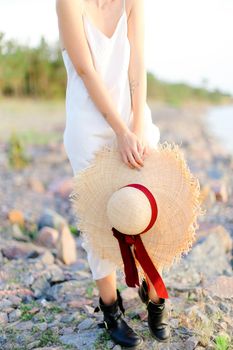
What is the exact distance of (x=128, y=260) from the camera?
274 cm

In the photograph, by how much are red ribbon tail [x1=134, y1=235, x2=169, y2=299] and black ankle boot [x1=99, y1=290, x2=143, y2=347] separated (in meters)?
0.26

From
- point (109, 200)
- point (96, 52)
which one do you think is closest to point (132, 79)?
point (96, 52)

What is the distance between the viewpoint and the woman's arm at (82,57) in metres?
2.71

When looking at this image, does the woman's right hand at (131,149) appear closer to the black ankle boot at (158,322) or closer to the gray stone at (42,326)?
the black ankle boot at (158,322)

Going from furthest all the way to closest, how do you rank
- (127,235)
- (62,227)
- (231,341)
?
(62,227) < (231,341) < (127,235)

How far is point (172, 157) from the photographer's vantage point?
2.72m

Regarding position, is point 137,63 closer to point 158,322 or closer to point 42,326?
point 158,322

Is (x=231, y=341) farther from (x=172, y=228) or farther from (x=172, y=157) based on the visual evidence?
(x=172, y=157)

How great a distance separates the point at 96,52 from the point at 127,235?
82cm

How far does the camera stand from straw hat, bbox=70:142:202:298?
2.65 m

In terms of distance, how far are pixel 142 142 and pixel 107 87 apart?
0.99ft

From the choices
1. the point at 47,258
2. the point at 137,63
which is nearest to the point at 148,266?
the point at 137,63

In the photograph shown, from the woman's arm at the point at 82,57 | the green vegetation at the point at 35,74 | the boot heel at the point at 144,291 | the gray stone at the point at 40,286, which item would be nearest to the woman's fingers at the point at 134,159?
the woman's arm at the point at 82,57

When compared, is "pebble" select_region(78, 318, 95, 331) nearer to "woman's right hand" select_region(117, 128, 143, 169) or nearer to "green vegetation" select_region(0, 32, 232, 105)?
"woman's right hand" select_region(117, 128, 143, 169)
